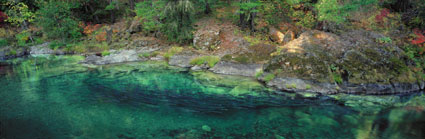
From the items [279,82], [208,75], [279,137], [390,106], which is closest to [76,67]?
[208,75]

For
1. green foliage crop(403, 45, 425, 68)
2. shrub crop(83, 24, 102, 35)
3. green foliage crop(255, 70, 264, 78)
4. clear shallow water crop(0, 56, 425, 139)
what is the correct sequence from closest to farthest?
clear shallow water crop(0, 56, 425, 139) → green foliage crop(403, 45, 425, 68) → green foliage crop(255, 70, 264, 78) → shrub crop(83, 24, 102, 35)

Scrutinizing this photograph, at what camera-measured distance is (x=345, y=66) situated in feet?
37.9

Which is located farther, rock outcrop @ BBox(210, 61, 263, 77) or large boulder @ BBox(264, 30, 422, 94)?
rock outcrop @ BBox(210, 61, 263, 77)

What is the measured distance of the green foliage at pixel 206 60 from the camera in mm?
15320

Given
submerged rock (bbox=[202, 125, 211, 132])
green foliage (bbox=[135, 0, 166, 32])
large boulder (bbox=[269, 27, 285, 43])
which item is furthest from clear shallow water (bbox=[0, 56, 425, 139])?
green foliage (bbox=[135, 0, 166, 32])

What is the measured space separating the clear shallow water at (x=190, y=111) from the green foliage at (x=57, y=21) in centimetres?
1183

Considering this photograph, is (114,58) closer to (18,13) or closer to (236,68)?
(236,68)

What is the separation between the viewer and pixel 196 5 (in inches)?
843

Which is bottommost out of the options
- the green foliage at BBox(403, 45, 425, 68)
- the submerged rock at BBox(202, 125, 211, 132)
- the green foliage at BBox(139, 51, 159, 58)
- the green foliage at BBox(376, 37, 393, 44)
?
the submerged rock at BBox(202, 125, 211, 132)

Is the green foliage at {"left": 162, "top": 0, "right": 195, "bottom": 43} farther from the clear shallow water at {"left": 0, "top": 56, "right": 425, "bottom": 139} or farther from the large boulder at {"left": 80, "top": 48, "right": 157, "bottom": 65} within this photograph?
the clear shallow water at {"left": 0, "top": 56, "right": 425, "bottom": 139}

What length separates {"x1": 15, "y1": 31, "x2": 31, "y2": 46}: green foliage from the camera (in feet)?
80.3

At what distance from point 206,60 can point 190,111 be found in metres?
→ 7.44

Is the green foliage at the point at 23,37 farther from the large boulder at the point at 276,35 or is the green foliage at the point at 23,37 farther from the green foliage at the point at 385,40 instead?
the green foliage at the point at 385,40

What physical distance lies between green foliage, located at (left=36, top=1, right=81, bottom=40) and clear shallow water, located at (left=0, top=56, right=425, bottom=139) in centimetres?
1183
